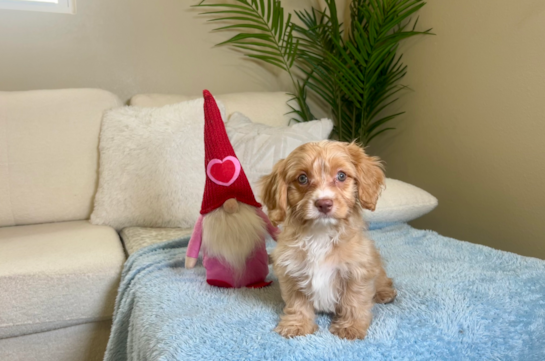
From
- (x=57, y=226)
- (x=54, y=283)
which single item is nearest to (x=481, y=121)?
(x=54, y=283)

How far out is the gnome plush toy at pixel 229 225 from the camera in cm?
134

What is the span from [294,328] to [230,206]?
44 cm

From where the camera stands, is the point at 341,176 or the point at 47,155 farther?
the point at 47,155

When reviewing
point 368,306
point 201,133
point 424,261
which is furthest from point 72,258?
point 424,261

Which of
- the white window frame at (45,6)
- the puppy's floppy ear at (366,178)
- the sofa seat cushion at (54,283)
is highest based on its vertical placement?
the white window frame at (45,6)

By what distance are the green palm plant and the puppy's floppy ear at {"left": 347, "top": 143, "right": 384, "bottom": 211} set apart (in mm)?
1462

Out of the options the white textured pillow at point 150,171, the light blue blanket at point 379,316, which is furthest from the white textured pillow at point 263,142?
the light blue blanket at point 379,316

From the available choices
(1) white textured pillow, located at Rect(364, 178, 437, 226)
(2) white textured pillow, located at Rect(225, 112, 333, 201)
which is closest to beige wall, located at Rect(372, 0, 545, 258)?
(1) white textured pillow, located at Rect(364, 178, 437, 226)

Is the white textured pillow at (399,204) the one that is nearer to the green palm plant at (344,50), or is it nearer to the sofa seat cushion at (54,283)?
the green palm plant at (344,50)

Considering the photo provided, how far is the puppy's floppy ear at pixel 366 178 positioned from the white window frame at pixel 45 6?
2180 mm

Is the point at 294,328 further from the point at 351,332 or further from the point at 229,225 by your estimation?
the point at 229,225

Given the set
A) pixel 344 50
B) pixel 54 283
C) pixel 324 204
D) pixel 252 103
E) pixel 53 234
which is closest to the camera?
pixel 324 204

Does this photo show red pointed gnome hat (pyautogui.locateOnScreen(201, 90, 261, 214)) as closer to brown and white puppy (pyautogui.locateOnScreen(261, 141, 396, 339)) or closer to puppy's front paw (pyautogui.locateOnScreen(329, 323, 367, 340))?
brown and white puppy (pyautogui.locateOnScreen(261, 141, 396, 339))

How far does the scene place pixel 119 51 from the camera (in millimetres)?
2676
